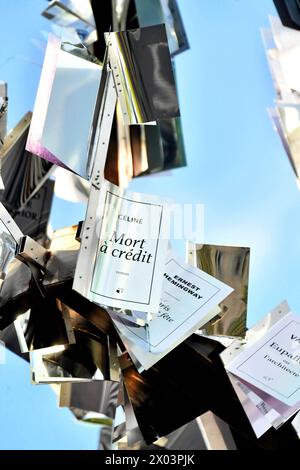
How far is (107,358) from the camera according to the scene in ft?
4.47

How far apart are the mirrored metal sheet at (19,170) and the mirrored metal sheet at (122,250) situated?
→ 0.98ft

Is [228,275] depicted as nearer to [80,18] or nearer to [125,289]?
[125,289]

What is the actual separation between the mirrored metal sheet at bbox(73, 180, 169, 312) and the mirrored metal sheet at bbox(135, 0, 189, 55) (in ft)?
1.97

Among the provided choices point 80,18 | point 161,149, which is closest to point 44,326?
point 161,149

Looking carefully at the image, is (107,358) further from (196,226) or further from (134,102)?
(134,102)

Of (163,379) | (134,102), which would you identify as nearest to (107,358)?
(163,379)

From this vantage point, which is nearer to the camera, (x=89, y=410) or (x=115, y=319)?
(x=115, y=319)

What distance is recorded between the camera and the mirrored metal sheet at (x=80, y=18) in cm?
162

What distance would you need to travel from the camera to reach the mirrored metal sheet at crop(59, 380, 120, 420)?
1513 millimetres

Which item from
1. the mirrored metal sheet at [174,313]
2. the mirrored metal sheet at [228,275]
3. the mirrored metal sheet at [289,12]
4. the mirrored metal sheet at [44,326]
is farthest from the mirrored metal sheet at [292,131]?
the mirrored metal sheet at [44,326]

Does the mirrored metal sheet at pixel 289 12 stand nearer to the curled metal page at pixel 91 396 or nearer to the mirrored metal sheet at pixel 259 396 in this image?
the mirrored metal sheet at pixel 259 396
